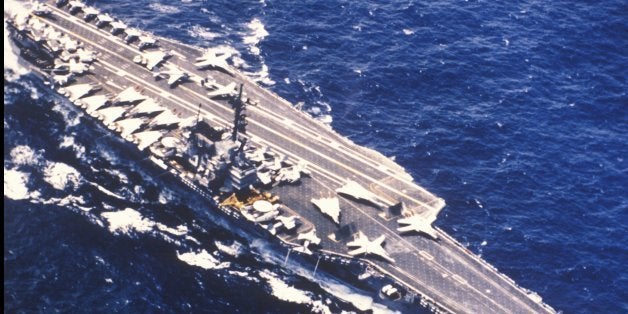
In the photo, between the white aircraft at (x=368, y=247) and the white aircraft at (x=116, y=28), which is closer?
the white aircraft at (x=368, y=247)

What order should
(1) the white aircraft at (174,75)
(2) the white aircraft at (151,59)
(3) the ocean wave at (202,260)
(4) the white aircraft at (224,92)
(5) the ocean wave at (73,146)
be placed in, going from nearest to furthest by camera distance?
(3) the ocean wave at (202,260) < (5) the ocean wave at (73,146) < (4) the white aircraft at (224,92) < (1) the white aircraft at (174,75) < (2) the white aircraft at (151,59)

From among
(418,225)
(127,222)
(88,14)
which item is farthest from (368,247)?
(88,14)

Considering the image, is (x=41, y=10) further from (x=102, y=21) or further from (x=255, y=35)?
(x=255, y=35)

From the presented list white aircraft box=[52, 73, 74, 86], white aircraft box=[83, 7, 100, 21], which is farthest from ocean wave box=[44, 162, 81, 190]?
white aircraft box=[83, 7, 100, 21]

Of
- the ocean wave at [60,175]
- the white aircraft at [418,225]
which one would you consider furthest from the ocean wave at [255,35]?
the white aircraft at [418,225]

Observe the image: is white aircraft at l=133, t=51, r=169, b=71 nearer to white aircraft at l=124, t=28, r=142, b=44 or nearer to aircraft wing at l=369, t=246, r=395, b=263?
white aircraft at l=124, t=28, r=142, b=44

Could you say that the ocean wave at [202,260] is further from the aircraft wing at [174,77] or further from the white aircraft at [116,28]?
the white aircraft at [116,28]

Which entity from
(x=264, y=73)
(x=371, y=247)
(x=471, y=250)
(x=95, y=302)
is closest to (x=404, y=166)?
(x=471, y=250)
